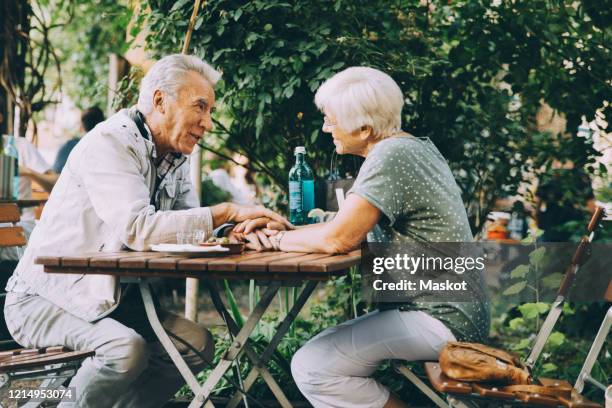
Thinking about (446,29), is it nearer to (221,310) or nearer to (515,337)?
(221,310)

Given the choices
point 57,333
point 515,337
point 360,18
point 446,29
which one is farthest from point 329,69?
point 515,337

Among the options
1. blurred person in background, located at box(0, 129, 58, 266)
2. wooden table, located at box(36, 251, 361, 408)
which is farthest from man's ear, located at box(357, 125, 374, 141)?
blurred person in background, located at box(0, 129, 58, 266)

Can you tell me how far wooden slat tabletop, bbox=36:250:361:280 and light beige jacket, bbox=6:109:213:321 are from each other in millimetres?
236

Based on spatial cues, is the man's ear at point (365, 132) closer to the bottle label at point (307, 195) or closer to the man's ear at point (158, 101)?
the man's ear at point (158, 101)

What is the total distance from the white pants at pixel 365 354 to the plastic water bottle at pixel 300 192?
3.44 ft

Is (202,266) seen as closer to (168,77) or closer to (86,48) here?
(168,77)

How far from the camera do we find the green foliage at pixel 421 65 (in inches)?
167

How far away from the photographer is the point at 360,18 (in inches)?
180

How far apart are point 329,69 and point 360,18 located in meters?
0.62

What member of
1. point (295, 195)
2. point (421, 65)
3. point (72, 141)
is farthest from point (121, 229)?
point (72, 141)

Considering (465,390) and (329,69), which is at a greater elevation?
(329,69)

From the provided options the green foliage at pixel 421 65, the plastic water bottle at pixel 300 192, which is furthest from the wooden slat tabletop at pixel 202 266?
the green foliage at pixel 421 65

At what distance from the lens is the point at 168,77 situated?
3176 mm

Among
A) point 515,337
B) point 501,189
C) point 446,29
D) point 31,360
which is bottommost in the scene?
point 515,337
